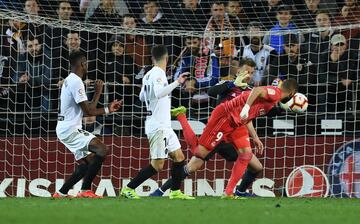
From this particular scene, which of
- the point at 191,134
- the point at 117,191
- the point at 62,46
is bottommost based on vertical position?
the point at 117,191

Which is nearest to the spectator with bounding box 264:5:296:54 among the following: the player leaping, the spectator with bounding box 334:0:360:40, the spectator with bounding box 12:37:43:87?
the spectator with bounding box 334:0:360:40

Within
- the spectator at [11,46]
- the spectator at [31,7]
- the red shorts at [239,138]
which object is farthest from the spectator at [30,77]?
the red shorts at [239,138]

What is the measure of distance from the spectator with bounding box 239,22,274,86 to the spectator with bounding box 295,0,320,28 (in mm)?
796

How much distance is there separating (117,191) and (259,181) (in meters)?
2.34

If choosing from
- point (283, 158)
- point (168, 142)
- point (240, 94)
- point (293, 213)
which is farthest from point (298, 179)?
point (293, 213)

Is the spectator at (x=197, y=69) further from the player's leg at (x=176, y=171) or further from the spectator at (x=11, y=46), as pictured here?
the player's leg at (x=176, y=171)

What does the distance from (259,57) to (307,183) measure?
242 centimetres

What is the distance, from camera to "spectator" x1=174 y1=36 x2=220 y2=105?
16.9m

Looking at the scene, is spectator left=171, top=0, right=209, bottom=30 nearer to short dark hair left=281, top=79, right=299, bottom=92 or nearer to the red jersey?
the red jersey

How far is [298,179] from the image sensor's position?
1609 cm

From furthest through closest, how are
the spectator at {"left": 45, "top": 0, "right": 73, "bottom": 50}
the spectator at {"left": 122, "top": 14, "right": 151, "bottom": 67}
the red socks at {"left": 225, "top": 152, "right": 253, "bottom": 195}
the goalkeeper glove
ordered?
the spectator at {"left": 122, "top": 14, "right": 151, "bottom": 67} → the spectator at {"left": 45, "top": 0, "right": 73, "bottom": 50} → the goalkeeper glove → the red socks at {"left": 225, "top": 152, "right": 253, "bottom": 195}

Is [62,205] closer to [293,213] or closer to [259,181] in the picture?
[293,213]

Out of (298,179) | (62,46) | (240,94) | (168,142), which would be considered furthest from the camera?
(62,46)

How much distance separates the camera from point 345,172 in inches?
623
